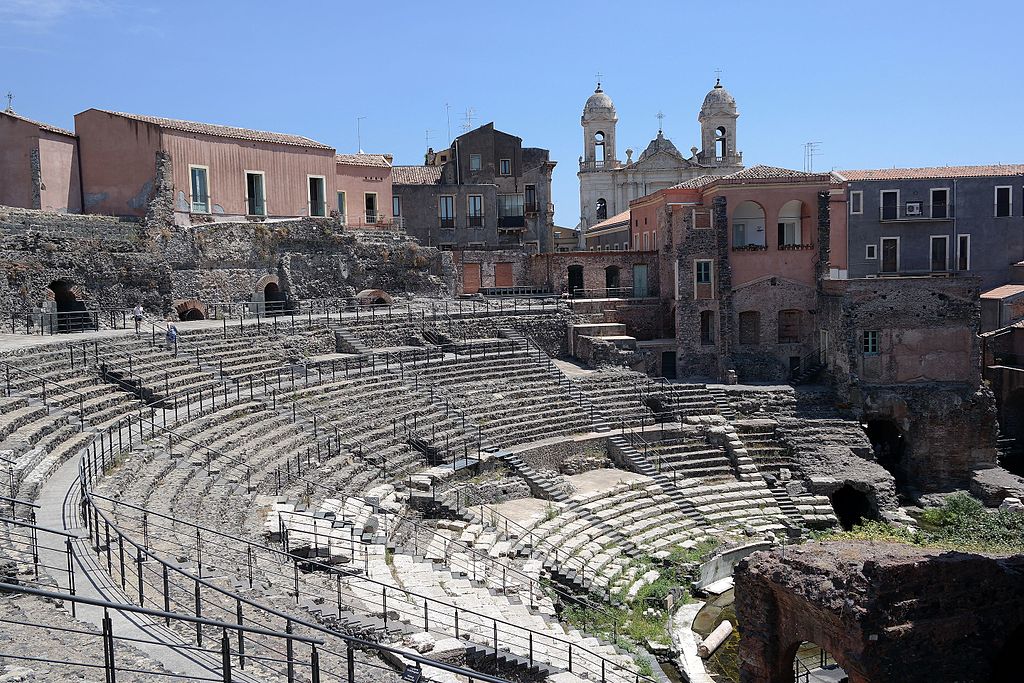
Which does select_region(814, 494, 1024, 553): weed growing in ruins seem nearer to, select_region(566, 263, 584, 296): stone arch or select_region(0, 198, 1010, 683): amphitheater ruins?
select_region(0, 198, 1010, 683): amphitheater ruins

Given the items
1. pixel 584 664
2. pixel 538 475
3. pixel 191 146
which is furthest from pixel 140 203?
pixel 584 664

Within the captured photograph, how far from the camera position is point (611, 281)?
131 ft

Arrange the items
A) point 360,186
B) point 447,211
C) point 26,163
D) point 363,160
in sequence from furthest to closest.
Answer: point 447,211 < point 363,160 < point 360,186 < point 26,163

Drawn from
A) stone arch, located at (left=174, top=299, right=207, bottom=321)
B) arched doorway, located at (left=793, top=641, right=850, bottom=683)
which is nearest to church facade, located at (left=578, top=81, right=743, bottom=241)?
stone arch, located at (left=174, top=299, right=207, bottom=321)

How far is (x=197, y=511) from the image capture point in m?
15.9

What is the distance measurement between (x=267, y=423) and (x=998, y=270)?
31.0 metres

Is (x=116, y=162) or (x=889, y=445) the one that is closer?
(x=116, y=162)

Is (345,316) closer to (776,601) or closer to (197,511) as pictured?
(197,511)

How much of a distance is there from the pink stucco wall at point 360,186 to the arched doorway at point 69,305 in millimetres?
12572

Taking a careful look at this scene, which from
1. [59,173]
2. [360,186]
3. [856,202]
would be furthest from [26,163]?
[856,202]

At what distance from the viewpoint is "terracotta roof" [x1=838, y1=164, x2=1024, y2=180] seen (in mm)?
37125

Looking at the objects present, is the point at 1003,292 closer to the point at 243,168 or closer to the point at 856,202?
the point at 856,202

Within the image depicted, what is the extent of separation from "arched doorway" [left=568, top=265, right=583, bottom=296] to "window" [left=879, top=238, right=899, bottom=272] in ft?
40.0

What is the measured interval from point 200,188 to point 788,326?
898 inches
